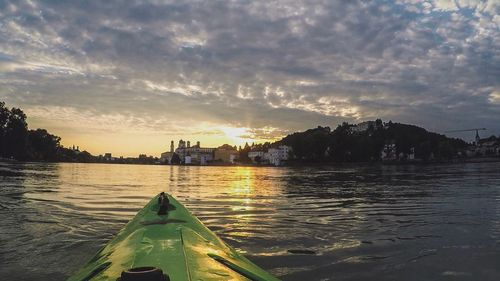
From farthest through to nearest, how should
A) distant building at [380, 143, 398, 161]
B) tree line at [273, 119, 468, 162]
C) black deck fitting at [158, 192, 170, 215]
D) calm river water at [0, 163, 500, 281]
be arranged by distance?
1. distant building at [380, 143, 398, 161]
2. tree line at [273, 119, 468, 162]
3. black deck fitting at [158, 192, 170, 215]
4. calm river water at [0, 163, 500, 281]

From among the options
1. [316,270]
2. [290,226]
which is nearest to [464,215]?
[290,226]

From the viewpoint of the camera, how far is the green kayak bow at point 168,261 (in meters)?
2.96

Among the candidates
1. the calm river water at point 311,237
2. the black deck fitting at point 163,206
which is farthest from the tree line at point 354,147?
the black deck fitting at point 163,206

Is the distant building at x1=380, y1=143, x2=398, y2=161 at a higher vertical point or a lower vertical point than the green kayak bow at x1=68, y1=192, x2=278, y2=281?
higher

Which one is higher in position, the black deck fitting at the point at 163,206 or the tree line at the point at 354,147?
the tree line at the point at 354,147

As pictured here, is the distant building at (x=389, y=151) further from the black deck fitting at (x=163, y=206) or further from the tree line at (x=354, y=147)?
the black deck fitting at (x=163, y=206)

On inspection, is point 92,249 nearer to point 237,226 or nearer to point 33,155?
point 237,226

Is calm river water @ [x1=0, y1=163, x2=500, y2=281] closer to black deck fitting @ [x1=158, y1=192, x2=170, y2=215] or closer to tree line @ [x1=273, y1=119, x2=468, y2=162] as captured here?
black deck fitting @ [x1=158, y1=192, x2=170, y2=215]

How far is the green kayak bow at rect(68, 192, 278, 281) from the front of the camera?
9.72 feet

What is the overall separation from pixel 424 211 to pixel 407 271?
24.4 feet

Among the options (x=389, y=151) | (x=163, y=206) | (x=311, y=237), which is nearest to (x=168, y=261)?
(x=163, y=206)

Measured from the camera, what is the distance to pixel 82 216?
11.3 m

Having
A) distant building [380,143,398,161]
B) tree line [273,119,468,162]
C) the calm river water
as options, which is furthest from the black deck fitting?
distant building [380,143,398,161]

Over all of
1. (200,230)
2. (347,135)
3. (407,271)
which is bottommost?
(407,271)
